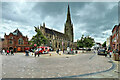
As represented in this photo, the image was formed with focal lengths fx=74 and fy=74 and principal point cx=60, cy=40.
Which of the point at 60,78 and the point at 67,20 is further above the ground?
the point at 67,20

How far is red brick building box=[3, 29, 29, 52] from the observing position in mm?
35403

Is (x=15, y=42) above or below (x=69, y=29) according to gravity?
below

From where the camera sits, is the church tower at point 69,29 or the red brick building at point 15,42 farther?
the church tower at point 69,29

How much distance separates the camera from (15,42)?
37.1 metres

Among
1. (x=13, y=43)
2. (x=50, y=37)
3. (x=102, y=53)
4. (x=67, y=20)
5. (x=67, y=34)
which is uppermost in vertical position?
(x=67, y=20)

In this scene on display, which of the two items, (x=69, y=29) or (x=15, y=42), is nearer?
(x=15, y=42)

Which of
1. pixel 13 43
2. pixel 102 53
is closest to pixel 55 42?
pixel 13 43

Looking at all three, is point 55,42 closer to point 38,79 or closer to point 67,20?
point 67,20

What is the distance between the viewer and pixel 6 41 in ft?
116

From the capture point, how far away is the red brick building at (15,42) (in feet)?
116

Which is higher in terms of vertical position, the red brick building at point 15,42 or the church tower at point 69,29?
the church tower at point 69,29

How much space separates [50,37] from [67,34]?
3291cm

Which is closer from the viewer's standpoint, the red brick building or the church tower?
the red brick building

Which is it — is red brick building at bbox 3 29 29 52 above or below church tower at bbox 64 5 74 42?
below
